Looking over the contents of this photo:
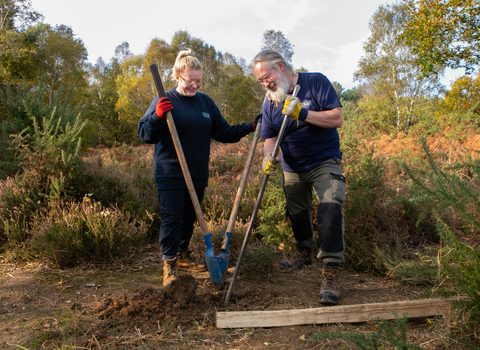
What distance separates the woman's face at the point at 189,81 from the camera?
3.17 meters

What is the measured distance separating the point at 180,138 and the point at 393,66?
84.2 ft

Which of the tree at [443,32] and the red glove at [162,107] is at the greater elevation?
the tree at [443,32]

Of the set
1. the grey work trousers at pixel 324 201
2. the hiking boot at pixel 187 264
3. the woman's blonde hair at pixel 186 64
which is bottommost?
the hiking boot at pixel 187 264

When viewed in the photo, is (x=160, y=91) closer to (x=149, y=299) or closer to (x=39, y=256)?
(x=149, y=299)

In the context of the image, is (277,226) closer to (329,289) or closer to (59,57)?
(329,289)

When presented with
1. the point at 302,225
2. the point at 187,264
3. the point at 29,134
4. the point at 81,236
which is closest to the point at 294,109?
the point at 302,225

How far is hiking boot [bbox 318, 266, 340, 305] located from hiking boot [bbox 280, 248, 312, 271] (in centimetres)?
76

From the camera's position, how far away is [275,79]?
3023 millimetres

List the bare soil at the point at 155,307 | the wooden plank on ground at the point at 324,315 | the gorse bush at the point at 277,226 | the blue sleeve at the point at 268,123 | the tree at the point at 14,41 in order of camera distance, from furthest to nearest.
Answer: the tree at the point at 14,41 < the gorse bush at the point at 277,226 < the blue sleeve at the point at 268,123 < the wooden plank on ground at the point at 324,315 < the bare soil at the point at 155,307

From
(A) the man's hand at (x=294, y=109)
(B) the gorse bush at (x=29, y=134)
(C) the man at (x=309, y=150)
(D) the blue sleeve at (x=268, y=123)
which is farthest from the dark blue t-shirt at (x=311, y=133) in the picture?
(B) the gorse bush at (x=29, y=134)

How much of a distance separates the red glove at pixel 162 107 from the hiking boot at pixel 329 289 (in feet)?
6.82

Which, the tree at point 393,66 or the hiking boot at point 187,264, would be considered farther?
the tree at point 393,66

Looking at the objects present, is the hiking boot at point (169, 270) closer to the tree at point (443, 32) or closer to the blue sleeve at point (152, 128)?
the blue sleeve at point (152, 128)

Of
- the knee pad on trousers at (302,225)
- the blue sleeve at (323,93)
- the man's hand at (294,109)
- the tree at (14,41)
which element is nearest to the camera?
the man's hand at (294,109)
